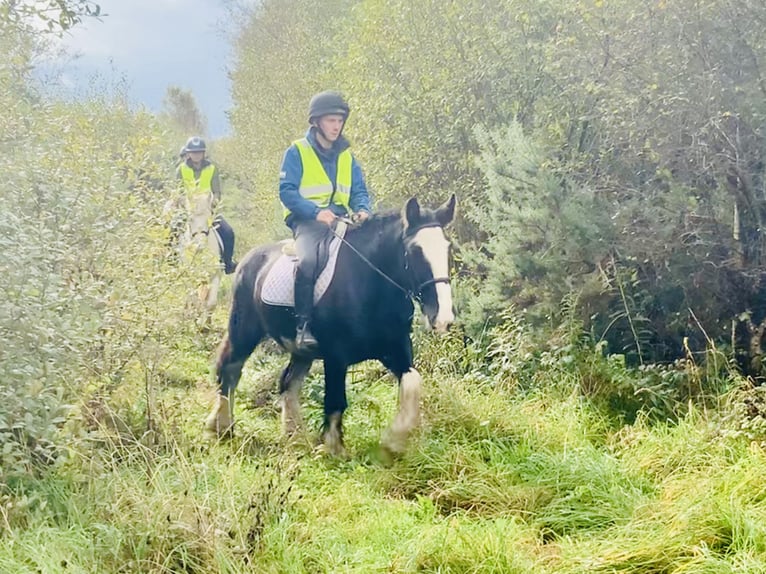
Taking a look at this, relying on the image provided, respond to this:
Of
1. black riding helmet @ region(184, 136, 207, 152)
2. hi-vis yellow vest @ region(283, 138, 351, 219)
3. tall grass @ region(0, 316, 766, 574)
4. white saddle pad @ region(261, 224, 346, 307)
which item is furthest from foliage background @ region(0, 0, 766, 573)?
black riding helmet @ region(184, 136, 207, 152)

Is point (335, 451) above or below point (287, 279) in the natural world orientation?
below

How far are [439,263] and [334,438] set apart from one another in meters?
1.48

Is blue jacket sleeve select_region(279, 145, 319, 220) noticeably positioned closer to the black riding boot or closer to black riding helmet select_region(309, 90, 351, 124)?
black riding helmet select_region(309, 90, 351, 124)

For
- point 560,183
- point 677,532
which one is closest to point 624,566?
point 677,532

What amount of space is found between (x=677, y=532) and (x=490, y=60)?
20.4 ft

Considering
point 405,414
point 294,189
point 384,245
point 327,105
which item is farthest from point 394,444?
point 327,105

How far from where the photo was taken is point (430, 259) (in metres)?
4.85

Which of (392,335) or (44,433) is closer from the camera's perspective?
(44,433)

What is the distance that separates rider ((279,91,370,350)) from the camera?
5312mm

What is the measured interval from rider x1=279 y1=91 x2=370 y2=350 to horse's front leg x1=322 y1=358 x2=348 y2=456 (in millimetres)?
241

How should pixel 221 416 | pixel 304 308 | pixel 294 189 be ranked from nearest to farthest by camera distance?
1. pixel 304 308
2. pixel 294 189
3. pixel 221 416

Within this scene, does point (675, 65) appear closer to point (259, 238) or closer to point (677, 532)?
point (677, 532)

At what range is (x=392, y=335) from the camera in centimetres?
525

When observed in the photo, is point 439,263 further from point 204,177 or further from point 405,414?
point 204,177
